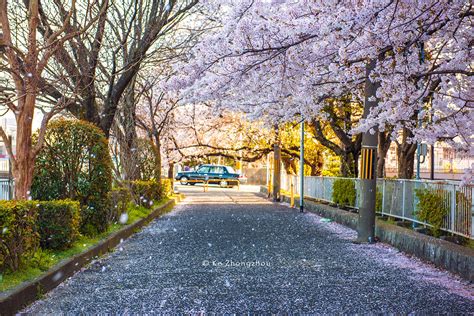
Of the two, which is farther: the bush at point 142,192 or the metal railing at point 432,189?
the bush at point 142,192

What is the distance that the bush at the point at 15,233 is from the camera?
21.2 ft

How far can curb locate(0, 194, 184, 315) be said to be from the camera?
5.75 metres

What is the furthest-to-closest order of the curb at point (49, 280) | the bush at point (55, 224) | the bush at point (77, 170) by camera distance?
1. the bush at point (77, 170)
2. the bush at point (55, 224)
3. the curb at point (49, 280)

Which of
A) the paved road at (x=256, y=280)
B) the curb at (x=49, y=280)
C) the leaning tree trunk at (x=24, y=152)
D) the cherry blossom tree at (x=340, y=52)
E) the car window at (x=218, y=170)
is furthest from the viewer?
the car window at (x=218, y=170)

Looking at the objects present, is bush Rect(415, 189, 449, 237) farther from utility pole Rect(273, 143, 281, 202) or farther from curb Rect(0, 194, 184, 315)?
utility pole Rect(273, 143, 281, 202)

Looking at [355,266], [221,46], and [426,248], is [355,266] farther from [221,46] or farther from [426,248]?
[221,46]

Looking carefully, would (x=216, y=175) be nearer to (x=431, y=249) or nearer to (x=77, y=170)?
(x=77, y=170)

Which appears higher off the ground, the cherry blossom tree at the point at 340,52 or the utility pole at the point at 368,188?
the cherry blossom tree at the point at 340,52

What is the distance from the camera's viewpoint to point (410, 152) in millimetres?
19359

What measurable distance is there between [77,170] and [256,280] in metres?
5.12

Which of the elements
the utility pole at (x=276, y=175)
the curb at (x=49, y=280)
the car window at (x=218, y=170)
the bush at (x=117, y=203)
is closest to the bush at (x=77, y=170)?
the curb at (x=49, y=280)

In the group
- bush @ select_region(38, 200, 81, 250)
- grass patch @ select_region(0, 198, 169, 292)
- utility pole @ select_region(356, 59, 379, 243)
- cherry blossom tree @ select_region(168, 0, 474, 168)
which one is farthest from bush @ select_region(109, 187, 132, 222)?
utility pole @ select_region(356, 59, 379, 243)

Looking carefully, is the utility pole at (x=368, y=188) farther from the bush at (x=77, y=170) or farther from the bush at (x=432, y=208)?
the bush at (x=77, y=170)

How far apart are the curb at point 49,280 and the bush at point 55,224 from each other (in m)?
0.35
